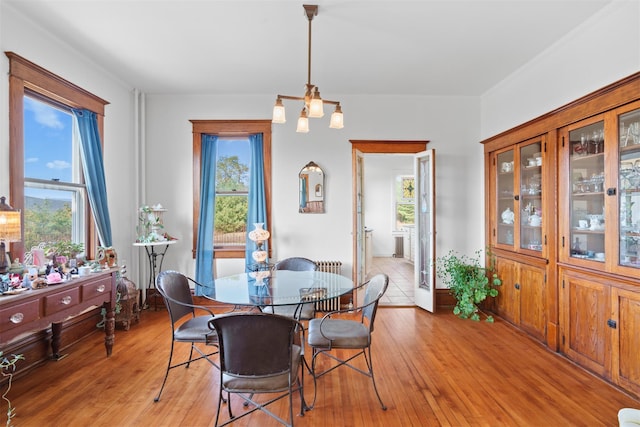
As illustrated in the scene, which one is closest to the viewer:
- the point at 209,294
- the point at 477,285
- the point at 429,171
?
the point at 209,294

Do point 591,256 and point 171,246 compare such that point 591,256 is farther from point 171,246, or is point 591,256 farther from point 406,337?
point 171,246

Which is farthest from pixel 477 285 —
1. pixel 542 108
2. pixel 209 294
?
pixel 209 294

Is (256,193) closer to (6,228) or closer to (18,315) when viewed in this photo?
(6,228)

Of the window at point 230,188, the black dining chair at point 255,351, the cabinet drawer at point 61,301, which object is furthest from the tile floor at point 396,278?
the cabinet drawer at point 61,301

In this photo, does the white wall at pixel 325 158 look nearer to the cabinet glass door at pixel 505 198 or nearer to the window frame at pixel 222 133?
the window frame at pixel 222 133

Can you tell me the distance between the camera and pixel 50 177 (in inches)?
127

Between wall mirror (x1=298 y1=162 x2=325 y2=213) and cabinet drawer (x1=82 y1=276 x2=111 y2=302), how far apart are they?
2.46m

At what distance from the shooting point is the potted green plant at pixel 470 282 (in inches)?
161

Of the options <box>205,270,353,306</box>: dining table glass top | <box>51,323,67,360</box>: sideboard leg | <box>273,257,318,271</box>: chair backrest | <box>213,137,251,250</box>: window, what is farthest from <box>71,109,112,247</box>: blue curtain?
<box>273,257,318,271</box>: chair backrest

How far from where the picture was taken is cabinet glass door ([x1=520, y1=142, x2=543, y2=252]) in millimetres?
3484

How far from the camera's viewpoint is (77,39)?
3135mm

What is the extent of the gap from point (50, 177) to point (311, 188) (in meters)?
2.93

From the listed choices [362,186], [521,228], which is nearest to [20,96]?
[362,186]

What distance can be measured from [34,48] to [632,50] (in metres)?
4.98
